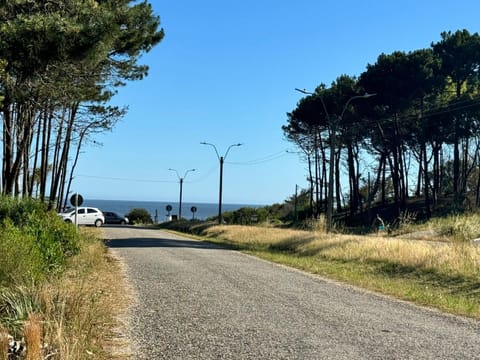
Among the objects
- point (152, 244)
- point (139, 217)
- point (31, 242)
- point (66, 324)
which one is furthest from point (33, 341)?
point (139, 217)

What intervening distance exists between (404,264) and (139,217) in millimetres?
66320

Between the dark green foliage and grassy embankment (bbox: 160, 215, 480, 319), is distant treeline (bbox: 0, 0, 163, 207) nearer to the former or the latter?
the dark green foliage

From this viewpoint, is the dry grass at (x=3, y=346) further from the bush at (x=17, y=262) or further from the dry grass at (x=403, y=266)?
the dry grass at (x=403, y=266)

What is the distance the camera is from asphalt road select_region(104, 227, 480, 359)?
21.5 feet

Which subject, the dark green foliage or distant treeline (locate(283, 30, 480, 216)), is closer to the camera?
the dark green foliage

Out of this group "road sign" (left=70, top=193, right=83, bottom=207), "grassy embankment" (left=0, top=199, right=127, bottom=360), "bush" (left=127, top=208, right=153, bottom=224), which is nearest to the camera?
"grassy embankment" (left=0, top=199, right=127, bottom=360)

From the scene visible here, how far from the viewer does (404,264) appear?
1744cm

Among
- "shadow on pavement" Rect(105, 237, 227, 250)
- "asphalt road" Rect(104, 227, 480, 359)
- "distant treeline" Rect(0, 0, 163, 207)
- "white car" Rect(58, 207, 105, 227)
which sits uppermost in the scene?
"distant treeline" Rect(0, 0, 163, 207)

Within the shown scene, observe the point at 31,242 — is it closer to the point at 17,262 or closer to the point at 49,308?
the point at 17,262

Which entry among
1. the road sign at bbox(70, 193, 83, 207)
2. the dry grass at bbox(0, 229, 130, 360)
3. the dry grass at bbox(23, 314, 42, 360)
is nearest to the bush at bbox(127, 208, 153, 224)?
the road sign at bbox(70, 193, 83, 207)

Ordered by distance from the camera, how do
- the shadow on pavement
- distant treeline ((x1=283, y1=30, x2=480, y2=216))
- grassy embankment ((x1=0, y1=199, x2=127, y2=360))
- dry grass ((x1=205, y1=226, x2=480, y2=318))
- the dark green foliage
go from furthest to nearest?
distant treeline ((x1=283, y1=30, x2=480, y2=216))
the shadow on pavement
dry grass ((x1=205, y1=226, x2=480, y2=318))
the dark green foliage
grassy embankment ((x1=0, y1=199, x2=127, y2=360))

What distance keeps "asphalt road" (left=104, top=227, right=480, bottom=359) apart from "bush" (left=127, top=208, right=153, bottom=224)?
66.7 meters

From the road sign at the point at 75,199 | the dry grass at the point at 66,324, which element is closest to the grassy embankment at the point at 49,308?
the dry grass at the point at 66,324

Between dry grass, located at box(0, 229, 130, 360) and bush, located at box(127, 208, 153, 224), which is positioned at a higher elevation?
bush, located at box(127, 208, 153, 224)
